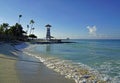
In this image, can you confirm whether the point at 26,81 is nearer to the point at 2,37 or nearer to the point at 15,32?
the point at 2,37

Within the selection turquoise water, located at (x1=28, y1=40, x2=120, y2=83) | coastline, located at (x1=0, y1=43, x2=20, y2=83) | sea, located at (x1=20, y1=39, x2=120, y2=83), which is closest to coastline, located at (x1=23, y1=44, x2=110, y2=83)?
sea, located at (x1=20, y1=39, x2=120, y2=83)

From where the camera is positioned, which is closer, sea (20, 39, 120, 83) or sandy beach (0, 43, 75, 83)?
sandy beach (0, 43, 75, 83)

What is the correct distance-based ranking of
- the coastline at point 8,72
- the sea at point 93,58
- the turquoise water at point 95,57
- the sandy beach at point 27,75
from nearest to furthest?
the coastline at point 8,72, the sandy beach at point 27,75, the sea at point 93,58, the turquoise water at point 95,57

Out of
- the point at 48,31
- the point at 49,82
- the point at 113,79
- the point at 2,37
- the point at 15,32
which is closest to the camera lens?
the point at 49,82

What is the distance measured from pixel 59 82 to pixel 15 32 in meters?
73.9

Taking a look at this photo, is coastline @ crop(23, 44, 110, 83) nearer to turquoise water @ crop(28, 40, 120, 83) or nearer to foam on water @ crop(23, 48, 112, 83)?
foam on water @ crop(23, 48, 112, 83)

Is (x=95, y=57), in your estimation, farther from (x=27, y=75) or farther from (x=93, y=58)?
(x=27, y=75)

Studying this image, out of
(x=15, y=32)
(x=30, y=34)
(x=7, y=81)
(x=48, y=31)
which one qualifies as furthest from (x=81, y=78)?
(x=30, y=34)

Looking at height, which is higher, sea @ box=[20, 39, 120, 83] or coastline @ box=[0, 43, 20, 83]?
coastline @ box=[0, 43, 20, 83]

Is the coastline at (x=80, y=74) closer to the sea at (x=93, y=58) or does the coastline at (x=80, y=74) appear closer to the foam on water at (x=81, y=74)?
the foam on water at (x=81, y=74)

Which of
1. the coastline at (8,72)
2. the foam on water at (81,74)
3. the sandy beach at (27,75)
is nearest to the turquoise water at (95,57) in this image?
the foam on water at (81,74)

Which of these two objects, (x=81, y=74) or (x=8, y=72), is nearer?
(x=8, y=72)

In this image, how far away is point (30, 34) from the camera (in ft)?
352

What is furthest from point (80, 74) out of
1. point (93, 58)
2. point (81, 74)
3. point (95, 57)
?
point (95, 57)
